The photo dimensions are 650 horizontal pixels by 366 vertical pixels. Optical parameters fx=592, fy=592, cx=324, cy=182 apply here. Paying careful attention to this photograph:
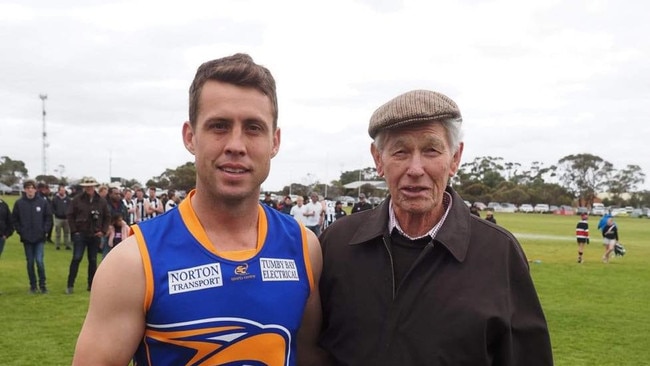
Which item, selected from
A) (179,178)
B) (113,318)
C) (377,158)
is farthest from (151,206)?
(179,178)

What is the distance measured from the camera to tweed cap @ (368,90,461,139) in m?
2.63

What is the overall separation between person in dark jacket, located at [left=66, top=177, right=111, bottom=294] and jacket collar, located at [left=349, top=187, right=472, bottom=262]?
9941mm

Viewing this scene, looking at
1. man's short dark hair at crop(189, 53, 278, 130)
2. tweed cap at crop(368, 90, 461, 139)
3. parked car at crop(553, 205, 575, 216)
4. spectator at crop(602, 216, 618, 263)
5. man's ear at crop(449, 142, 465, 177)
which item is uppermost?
man's short dark hair at crop(189, 53, 278, 130)

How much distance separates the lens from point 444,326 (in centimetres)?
251

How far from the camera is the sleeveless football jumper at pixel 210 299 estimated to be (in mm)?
2330

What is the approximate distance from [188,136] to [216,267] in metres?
0.62

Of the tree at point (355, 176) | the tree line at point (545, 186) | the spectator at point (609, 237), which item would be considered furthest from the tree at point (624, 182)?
the spectator at point (609, 237)

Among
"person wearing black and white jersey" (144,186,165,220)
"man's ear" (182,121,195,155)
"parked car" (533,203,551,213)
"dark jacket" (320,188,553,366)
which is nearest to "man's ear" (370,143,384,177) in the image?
"dark jacket" (320,188,553,366)

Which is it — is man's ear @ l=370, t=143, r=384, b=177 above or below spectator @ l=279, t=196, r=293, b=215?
above

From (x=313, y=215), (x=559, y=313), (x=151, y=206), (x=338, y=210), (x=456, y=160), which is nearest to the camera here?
(x=456, y=160)

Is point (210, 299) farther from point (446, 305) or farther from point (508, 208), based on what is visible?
point (508, 208)

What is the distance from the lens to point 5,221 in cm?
1188

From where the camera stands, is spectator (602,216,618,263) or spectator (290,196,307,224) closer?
spectator (290,196,307,224)

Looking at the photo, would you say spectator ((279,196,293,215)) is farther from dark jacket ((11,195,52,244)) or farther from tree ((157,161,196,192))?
tree ((157,161,196,192))
